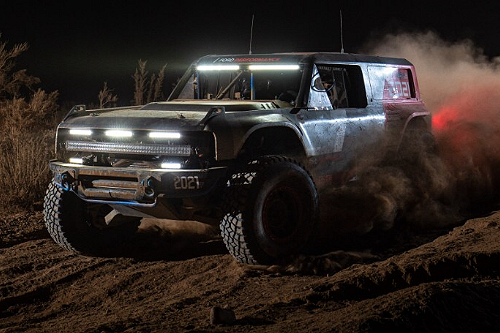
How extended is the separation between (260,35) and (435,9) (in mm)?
8633

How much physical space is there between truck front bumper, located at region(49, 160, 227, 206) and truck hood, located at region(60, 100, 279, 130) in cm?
42

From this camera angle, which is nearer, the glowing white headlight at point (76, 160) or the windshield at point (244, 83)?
the glowing white headlight at point (76, 160)

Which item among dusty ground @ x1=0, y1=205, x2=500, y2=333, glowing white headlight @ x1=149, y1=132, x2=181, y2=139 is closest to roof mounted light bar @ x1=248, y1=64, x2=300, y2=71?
dusty ground @ x1=0, y1=205, x2=500, y2=333

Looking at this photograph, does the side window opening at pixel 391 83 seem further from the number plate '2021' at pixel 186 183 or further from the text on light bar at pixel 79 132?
the text on light bar at pixel 79 132

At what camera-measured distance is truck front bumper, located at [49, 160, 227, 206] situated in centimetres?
675

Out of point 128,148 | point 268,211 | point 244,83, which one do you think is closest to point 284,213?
point 268,211

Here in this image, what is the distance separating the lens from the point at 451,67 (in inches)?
647

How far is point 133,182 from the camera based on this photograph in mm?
A: 6980

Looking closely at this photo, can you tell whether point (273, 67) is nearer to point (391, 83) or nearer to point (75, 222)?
point (391, 83)

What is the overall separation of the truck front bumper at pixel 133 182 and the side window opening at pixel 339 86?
183 cm

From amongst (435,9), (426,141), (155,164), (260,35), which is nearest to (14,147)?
(155,164)

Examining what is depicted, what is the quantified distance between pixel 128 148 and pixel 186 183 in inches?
29.2

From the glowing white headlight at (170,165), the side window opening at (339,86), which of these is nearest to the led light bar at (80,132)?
the glowing white headlight at (170,165)

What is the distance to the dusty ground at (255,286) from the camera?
5.07 metres
